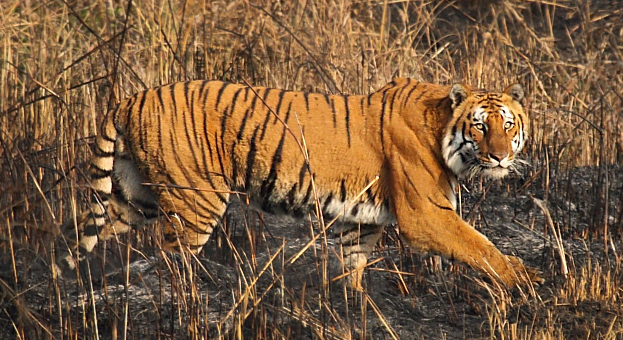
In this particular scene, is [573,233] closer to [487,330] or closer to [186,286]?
[487,330]

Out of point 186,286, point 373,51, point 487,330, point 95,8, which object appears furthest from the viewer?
point 95,8

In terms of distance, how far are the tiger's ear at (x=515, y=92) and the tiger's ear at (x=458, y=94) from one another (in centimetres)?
20

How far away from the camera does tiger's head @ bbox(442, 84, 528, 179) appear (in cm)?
434

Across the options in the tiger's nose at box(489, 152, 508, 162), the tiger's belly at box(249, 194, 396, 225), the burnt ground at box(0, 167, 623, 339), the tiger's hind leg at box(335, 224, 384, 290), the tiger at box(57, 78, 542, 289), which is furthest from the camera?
the tiger's hind leg at box(335, 224, 384, 290)

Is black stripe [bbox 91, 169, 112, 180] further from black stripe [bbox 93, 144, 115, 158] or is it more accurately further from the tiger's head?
the tiger's head

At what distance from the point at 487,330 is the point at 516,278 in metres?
0.35

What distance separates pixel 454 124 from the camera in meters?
4.43

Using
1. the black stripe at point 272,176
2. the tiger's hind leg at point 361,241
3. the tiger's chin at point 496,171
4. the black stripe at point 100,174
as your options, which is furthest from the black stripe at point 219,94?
the tiger's chin at point 496,171

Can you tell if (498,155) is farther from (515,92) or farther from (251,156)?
(251,156)

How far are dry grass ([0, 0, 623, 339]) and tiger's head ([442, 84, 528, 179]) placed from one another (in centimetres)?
27

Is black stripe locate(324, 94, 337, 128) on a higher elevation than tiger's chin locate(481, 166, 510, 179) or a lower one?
higher

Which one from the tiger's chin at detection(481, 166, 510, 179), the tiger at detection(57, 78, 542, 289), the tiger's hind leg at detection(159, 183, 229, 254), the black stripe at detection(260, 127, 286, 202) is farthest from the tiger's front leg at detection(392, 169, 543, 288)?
the tiger's hind leg at detection(159, 183, 229, 254)

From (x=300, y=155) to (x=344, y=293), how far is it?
102 cm

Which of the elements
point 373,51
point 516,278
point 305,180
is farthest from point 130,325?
point 373,51
